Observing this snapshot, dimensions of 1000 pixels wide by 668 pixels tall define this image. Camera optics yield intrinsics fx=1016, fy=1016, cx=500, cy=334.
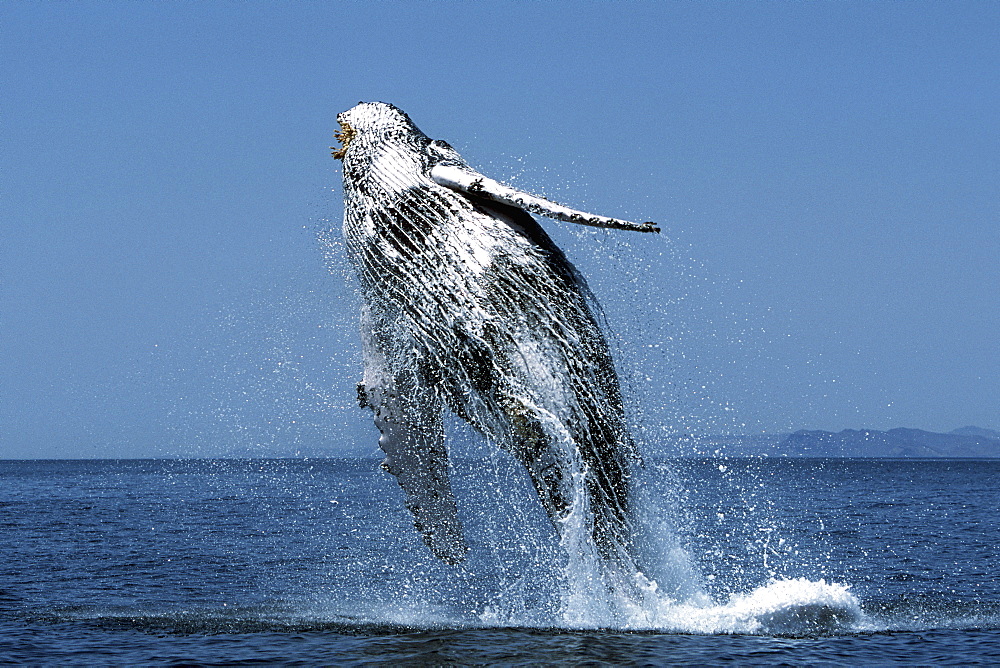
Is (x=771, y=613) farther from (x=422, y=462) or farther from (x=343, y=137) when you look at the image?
(x=343, y=137)

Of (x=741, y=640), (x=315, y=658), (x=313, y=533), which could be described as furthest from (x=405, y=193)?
(x=313, y=533)

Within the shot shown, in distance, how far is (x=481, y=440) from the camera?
11.0 meters

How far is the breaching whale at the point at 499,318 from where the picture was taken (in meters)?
10.0

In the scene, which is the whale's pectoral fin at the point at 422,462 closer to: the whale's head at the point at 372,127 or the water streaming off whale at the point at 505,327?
the water streaming off whale at the point at 505,327

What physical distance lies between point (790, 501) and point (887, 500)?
600cm

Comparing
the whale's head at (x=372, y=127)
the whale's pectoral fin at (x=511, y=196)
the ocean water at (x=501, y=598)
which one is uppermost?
the whale's head at (x=372, y=127)

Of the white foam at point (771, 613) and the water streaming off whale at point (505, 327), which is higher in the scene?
the water streaming off whale at point (505, 327)

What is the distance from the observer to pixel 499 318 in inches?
395

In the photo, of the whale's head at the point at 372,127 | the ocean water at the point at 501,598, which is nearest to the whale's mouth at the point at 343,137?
the whale's head at the point at 372,127

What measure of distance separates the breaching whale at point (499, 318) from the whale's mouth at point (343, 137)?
2.42ft

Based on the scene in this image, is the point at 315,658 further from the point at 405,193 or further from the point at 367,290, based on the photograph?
the point at 405,193

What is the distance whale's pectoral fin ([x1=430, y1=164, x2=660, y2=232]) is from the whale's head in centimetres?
89

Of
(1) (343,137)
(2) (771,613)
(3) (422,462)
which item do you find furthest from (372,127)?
(2) (771,613)

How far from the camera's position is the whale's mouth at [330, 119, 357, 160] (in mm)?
11945
